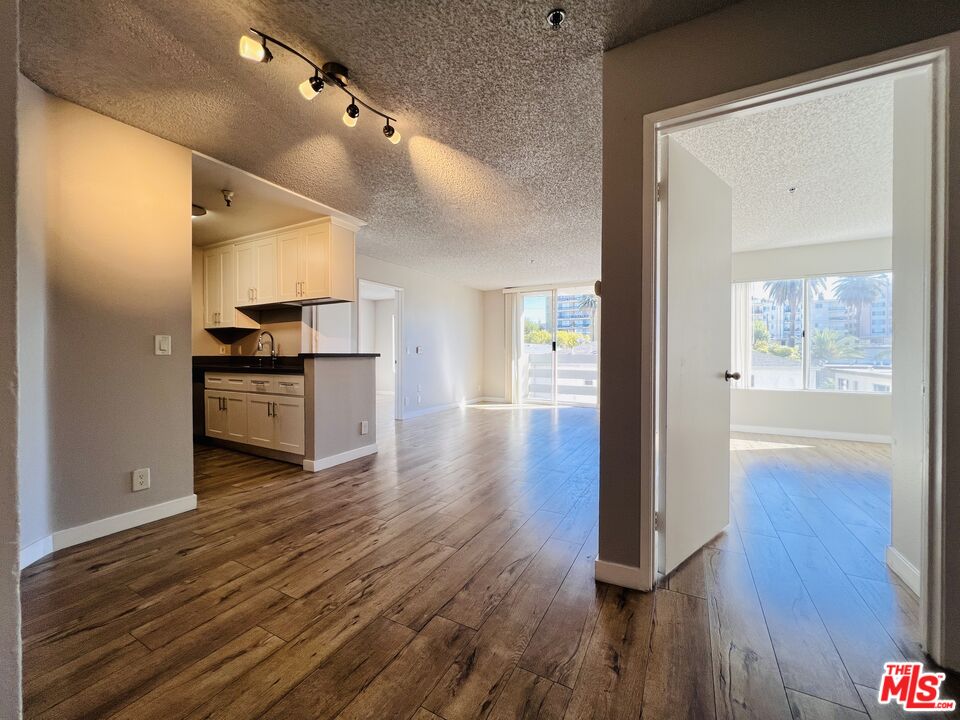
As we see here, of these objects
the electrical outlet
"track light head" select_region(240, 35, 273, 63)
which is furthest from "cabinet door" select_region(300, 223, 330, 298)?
"track light head" select_region(240, 35, 273, 63)

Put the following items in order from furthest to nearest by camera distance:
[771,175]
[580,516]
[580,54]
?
[771,175]
[580,516]
[580,54]

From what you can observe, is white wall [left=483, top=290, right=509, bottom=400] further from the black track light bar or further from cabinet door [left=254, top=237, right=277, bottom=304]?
the black track light bar

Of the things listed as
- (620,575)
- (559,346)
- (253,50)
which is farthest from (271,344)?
(559,346)

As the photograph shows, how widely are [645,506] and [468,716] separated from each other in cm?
101

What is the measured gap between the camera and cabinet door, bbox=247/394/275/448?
3670mm

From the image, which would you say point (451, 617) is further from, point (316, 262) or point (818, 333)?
point (818, 333)

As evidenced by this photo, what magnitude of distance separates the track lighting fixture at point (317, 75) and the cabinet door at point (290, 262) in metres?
2.08

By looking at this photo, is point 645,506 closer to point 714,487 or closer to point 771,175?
point 714,487

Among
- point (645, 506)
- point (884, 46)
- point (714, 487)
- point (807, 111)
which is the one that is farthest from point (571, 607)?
point (807, 111)

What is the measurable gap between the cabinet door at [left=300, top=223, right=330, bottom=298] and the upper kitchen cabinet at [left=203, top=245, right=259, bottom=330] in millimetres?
1152

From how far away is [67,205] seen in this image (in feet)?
6.77

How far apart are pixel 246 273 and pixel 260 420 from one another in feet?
5.60

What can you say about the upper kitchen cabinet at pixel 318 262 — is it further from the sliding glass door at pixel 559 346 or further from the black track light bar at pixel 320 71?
the sliding glass door at pixel 559 346

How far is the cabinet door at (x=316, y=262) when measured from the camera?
12.1ft
